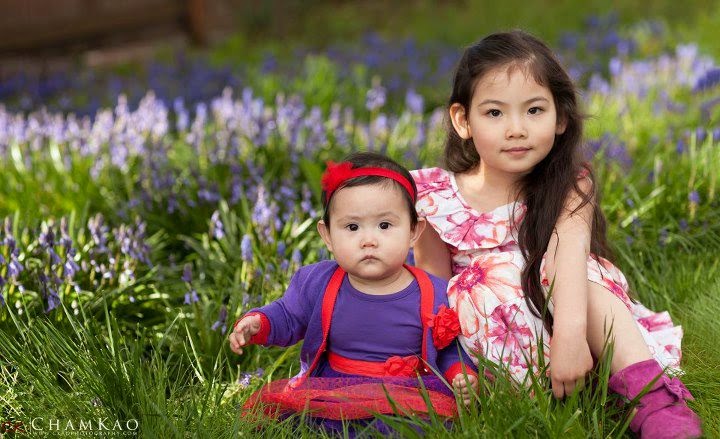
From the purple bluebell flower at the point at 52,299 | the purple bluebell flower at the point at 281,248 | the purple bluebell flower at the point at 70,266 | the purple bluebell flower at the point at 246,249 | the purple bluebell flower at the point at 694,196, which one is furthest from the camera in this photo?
the purple bluebell flower at the point at 694,196

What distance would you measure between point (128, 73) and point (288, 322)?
6.00m

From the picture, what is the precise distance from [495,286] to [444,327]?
23cm

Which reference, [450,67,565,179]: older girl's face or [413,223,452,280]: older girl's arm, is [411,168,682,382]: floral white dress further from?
[450,67,565,179]: older girl's face

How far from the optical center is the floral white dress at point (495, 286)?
2.72 m

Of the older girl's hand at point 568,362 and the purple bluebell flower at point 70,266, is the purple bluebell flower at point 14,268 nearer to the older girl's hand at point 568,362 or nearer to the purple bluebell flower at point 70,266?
the purple bluebell flower at point 70,266

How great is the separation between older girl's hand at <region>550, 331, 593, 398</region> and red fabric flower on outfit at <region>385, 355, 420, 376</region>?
0.41 metres

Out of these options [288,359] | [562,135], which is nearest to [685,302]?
[562,135]

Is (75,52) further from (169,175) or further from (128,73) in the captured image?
(169,175)

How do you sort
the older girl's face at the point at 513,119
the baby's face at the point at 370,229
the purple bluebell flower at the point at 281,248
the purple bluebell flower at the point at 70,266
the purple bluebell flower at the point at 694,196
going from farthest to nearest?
the purple bluebell flower at the point at 694,196 → the purple bluebell flower at the point at 281,248 → the purple bluebell flower at the point at 70,266 → the older girl's face at the point at 513,119 → the baby's face at the point at 370,229

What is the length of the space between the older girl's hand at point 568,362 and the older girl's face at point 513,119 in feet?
1.95

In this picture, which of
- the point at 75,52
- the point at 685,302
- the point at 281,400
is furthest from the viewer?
the point at 75,52

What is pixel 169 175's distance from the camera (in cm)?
425

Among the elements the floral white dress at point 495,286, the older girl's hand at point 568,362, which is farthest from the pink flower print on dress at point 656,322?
the older girl's hand at point 568,362

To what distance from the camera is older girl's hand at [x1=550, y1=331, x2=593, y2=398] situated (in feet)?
8.33
